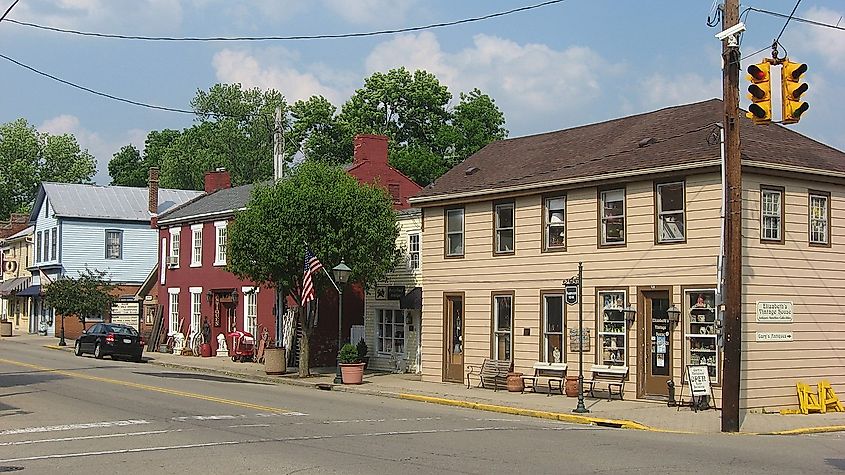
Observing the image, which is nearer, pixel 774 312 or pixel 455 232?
pixel 774 312

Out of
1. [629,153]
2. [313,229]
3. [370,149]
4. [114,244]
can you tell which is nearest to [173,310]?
[114,244]

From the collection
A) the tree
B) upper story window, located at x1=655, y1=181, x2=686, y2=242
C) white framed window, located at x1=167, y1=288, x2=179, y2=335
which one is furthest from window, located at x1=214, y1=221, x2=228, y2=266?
upper story window, located at x1=655, y1=181, x2=686, y2=242

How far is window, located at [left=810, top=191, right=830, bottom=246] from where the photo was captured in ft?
79.3

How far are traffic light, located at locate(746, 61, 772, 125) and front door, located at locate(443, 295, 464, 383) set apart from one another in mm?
14349

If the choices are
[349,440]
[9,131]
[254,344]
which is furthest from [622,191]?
[9,131]

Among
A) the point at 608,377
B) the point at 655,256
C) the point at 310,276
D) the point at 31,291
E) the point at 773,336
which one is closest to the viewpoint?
the point at 773,336

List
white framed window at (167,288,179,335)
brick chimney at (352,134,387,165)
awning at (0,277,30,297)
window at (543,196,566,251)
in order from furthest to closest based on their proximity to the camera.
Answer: awning at (0,277,30,297)
white framed window at (167,288,179,335)
brick chimney at (352,134,387,165)
window at (543,196,566,251)

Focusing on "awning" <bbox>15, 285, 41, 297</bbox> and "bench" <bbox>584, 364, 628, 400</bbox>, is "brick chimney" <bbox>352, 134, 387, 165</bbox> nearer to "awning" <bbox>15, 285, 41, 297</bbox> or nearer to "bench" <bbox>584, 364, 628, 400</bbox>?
"bench" <bbox>584, 364, 628, 400</bbox>

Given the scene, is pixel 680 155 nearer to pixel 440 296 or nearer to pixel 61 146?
pixel 440 296

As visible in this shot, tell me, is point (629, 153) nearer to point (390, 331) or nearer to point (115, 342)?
point (390, 331)

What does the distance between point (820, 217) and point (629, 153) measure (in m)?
4.73

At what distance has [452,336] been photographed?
29.8m

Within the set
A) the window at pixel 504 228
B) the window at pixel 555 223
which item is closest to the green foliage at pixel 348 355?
the window at pixel 504 228

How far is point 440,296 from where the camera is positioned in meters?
30.0
